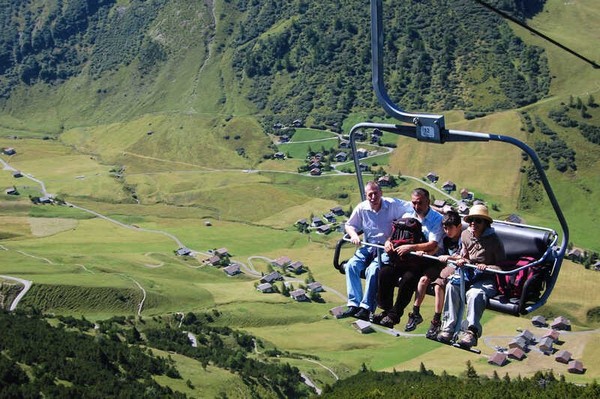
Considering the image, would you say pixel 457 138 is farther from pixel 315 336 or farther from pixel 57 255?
pixel 57 255

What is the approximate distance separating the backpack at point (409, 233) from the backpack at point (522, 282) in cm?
198

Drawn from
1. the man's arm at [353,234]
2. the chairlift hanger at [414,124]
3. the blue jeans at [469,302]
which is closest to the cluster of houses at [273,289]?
the man's arm at [353,234]

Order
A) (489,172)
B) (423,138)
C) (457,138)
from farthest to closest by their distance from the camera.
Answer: (489,172) < (423,138) < (457,138)

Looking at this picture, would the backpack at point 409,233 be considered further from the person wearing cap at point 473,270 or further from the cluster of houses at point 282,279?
the cluster of houses at point 282,279

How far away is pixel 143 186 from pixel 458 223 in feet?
528

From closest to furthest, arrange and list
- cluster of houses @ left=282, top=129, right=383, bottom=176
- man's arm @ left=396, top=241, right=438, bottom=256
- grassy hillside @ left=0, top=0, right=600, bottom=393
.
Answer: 1. man's arm @ left=396, top=241, right=438, bottom=256
2. grassy hillside @ left=0, top=0, right=600, bottom=393
3. cluster of houses @ left=282, top=129, right=383, bottom=176

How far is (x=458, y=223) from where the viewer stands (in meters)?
18.9

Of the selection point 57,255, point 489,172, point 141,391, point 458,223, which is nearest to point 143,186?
point 57,255

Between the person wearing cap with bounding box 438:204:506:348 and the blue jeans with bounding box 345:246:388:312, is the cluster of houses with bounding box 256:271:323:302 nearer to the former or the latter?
the blue jeans with bounding box 345:246:388:312

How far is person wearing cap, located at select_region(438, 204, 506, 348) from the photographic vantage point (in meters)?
18.1

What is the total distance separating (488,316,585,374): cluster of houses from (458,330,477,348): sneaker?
6961cm

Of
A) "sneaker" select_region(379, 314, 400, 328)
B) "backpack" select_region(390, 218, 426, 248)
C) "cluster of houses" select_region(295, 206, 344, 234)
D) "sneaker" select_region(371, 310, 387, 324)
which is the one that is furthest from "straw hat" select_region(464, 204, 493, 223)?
"cluster of houses" select_region(295, 206, 344, 234)

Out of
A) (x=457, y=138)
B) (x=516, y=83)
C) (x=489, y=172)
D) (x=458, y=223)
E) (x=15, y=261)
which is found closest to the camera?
(x=457, y=138)

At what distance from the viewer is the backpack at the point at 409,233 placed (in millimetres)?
19094
